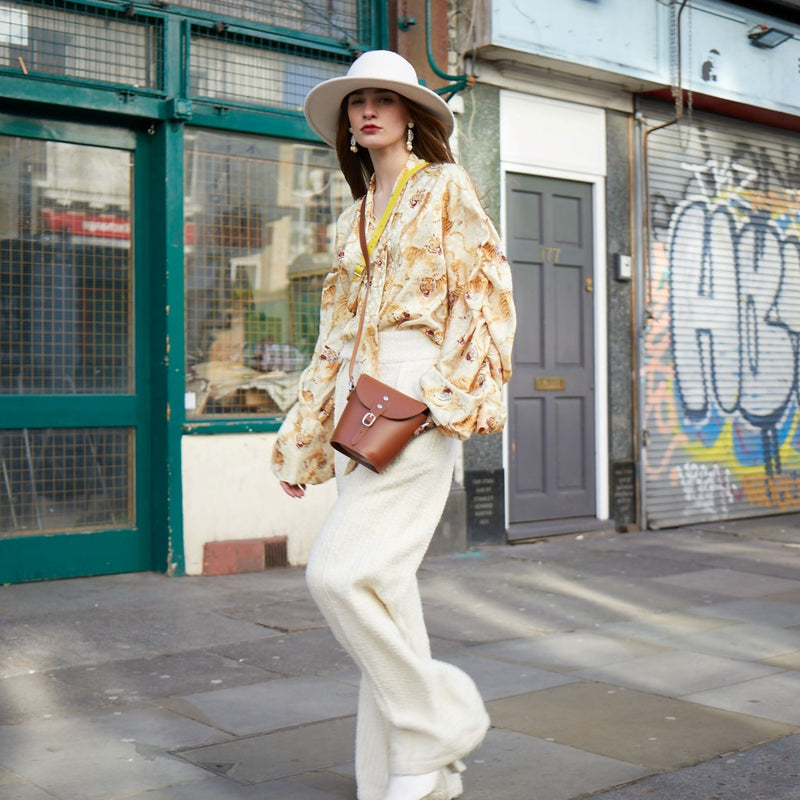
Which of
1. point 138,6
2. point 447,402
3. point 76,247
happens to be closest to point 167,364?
point 76,247

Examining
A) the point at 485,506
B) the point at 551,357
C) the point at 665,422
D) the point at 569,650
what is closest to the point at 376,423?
the point at 569,650

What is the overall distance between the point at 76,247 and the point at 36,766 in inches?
160

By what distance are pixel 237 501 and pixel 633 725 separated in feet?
12.5

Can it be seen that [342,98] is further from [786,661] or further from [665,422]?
[665,422]

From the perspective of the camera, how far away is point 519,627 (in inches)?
230

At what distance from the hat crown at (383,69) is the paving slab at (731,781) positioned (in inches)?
82.4

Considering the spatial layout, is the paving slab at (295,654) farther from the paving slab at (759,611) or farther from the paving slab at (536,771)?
the paving slab at (759,611)

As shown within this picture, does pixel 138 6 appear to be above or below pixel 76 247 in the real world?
above

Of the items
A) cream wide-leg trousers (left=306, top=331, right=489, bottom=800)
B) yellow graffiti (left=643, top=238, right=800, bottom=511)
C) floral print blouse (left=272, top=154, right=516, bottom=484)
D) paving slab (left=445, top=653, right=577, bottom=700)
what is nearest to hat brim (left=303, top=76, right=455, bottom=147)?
floral print blouse (left=272, top=154, right=516, bottom=484)

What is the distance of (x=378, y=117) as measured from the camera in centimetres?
326

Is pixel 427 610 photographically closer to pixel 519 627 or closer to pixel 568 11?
pixel 519 627

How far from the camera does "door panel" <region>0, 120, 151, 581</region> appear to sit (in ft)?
22.3

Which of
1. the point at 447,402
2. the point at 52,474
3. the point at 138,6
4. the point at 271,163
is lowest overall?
the point at 52,474

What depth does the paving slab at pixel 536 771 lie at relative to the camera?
11.1ft
